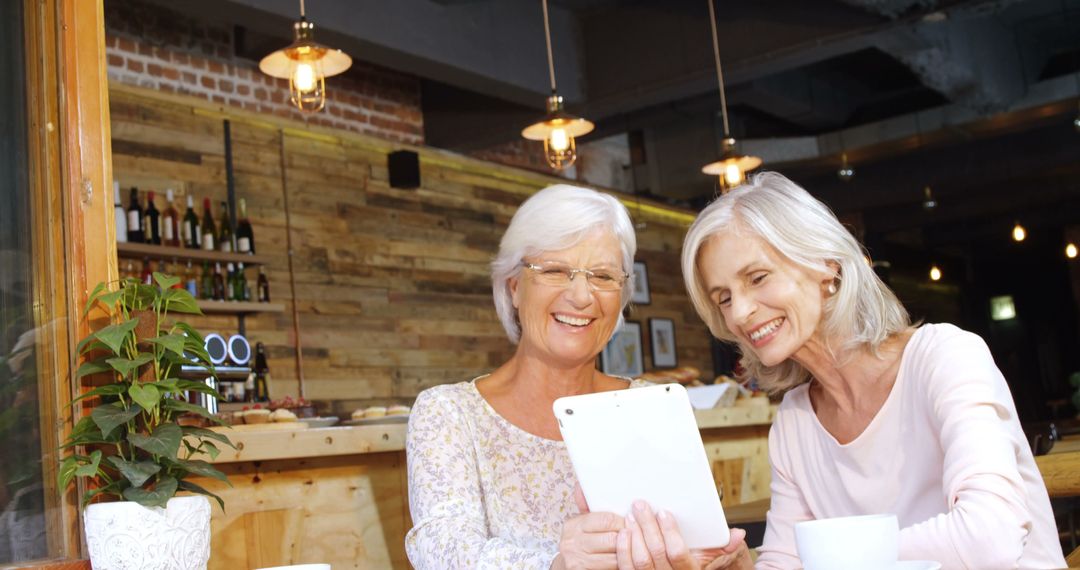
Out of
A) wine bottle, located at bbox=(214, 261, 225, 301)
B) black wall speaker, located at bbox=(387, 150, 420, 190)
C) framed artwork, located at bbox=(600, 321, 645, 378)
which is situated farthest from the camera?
framed artwork, located at bbox=(600, 321, 645, 378)

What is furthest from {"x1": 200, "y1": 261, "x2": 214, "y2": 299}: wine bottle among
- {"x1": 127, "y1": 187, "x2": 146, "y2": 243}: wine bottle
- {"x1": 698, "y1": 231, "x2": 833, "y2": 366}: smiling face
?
{"x1": 698, "y1": 231, "x2": 833, "y2": 366}: smiling face

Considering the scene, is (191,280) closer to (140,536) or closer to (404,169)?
(404,169)

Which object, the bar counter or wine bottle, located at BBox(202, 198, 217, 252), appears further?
wine bottle, located at BBox(202, 198, 217, 252)

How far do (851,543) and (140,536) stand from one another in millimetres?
1116

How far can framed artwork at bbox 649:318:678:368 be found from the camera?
9461mm

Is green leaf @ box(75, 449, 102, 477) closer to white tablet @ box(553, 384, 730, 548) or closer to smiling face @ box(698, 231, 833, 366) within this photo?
white tablet @ box(553, 384, 730, 548)

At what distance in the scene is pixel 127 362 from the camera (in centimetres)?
185

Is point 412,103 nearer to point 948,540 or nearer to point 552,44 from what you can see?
point 552,44

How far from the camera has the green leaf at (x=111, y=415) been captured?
1.81m

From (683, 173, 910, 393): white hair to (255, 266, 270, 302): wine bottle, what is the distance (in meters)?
4.47

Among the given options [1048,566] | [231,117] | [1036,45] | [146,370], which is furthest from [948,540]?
[1036,45]

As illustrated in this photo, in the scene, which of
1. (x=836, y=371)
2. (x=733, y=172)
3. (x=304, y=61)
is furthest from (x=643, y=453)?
(x=733, y=172)

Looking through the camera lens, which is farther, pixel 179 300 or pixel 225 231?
pixel 225 231

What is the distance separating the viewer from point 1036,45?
835 centimetres
